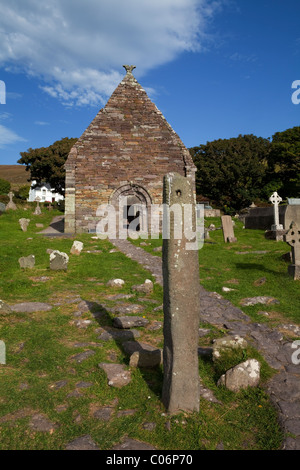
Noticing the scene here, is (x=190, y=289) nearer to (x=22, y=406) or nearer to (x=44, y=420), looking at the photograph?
(x=44, y=420)

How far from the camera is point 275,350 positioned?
4.53m

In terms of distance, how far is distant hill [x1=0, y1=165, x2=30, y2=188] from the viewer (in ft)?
321

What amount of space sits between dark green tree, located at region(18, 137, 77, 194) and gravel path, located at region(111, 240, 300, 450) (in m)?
37.7


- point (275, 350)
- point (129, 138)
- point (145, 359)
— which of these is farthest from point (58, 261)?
point (129, 138)

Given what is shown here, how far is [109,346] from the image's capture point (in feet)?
15.0

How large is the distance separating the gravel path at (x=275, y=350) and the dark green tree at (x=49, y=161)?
124 ft

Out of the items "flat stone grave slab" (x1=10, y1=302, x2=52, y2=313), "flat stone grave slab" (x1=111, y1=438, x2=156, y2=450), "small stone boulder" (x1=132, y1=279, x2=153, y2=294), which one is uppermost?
"small stone boulder" (x1=132, y1=279, x2=153, y2=294)

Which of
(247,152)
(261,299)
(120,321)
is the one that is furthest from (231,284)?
(247,152)

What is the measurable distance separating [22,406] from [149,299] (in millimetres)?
3846

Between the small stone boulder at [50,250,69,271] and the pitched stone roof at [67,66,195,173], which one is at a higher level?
the pitched stone roof at [67,66,195,173]

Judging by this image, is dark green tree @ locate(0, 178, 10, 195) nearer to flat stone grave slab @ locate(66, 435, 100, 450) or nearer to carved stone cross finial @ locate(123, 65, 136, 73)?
carved stone cross finial @ locate(123, 65, 136, 73)

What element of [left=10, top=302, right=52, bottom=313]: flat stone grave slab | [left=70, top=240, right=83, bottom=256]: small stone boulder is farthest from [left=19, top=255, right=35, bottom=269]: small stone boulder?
[left=10, top=302, right=52, bottom=313]: flat stone grave slab
